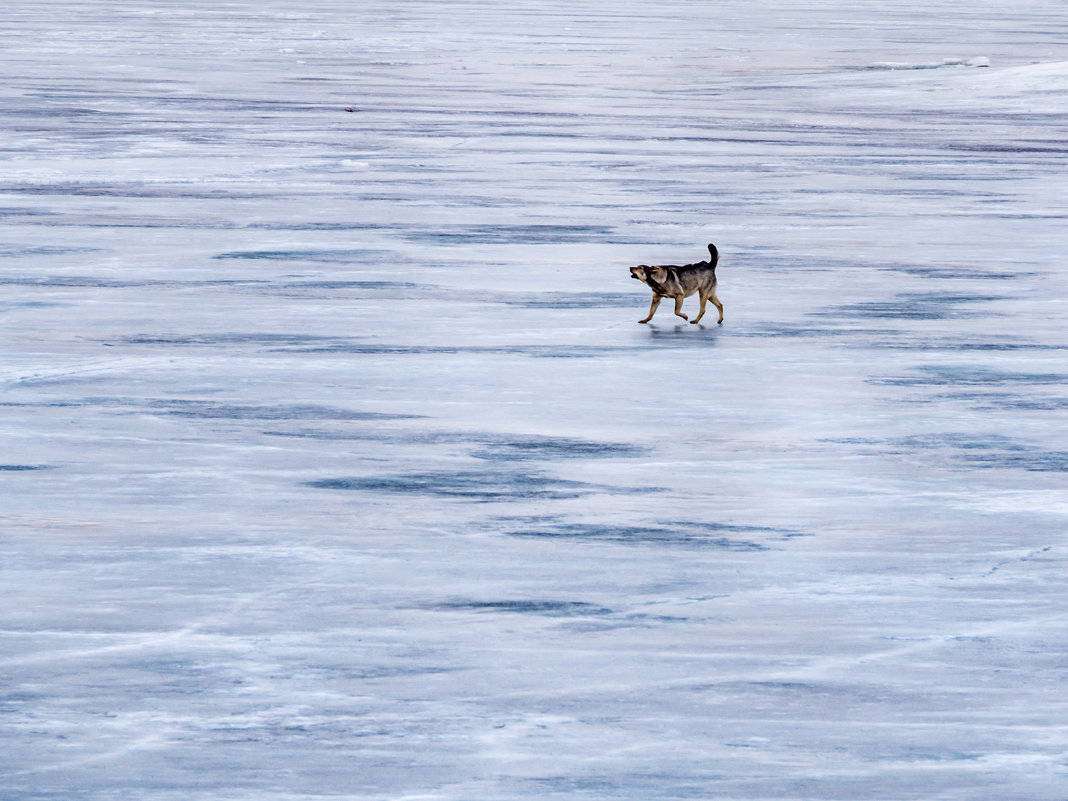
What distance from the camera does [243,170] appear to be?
13562mm

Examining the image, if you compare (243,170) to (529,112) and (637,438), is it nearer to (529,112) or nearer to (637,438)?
(529,112)

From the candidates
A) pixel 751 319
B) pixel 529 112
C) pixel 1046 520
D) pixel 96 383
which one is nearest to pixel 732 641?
pixel 1046 520

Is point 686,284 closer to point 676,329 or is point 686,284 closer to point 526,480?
→ point 676,329

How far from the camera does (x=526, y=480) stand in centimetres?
598

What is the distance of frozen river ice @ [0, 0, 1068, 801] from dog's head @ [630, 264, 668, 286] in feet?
0.85

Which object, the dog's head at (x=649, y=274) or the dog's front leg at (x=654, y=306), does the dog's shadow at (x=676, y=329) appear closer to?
the dog's front leg at (x=654, y=306)

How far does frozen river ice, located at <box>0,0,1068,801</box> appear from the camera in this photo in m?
4.08

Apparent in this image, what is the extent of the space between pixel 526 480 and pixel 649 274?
95.1 inches

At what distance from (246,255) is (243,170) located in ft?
11.9

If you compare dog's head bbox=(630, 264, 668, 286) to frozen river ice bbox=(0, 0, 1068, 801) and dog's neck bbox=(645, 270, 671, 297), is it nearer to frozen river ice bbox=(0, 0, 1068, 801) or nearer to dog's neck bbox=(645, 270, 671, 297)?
dog's neck bbox=(645, 270, 671, 297)

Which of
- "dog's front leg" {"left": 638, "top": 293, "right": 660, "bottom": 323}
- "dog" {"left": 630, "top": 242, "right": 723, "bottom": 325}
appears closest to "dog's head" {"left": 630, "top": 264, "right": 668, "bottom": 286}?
"dog" {"left": 630, "top": 242, "right": 723, "bottom": 325}

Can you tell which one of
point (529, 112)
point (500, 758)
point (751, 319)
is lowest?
point (500, 758)

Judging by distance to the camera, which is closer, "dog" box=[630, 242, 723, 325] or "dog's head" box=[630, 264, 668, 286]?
"dog's head" box=[630, 264, 668, 286]

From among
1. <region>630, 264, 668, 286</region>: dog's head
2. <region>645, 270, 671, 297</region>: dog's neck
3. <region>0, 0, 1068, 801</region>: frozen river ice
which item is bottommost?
<region>0, 0, 1068, 801</region>: frozen river ice
